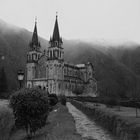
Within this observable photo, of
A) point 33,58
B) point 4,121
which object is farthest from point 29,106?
point 33,58

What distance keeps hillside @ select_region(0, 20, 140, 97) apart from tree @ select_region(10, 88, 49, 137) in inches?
3743

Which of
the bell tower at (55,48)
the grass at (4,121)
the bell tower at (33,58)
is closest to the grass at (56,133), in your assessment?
the grass at (4,121)

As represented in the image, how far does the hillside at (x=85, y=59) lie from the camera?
122844 millimetres

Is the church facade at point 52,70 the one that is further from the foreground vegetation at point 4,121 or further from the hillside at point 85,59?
the foreground vegetation at point 4,121

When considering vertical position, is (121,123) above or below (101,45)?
below

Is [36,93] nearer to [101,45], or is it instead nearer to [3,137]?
[3,137]

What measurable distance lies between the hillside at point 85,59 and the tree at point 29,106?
95070 mm

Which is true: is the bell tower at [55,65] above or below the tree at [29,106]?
above

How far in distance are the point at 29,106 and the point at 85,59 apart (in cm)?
13598

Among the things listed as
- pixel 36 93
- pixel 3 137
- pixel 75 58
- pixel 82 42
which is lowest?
pixel 3 137

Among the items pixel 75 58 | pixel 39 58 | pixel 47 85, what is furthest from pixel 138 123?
pixel 75 58

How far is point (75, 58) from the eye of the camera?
155000 mm

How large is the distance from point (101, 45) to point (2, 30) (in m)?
83.7

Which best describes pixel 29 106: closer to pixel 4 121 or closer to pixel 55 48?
pixel 4 121
